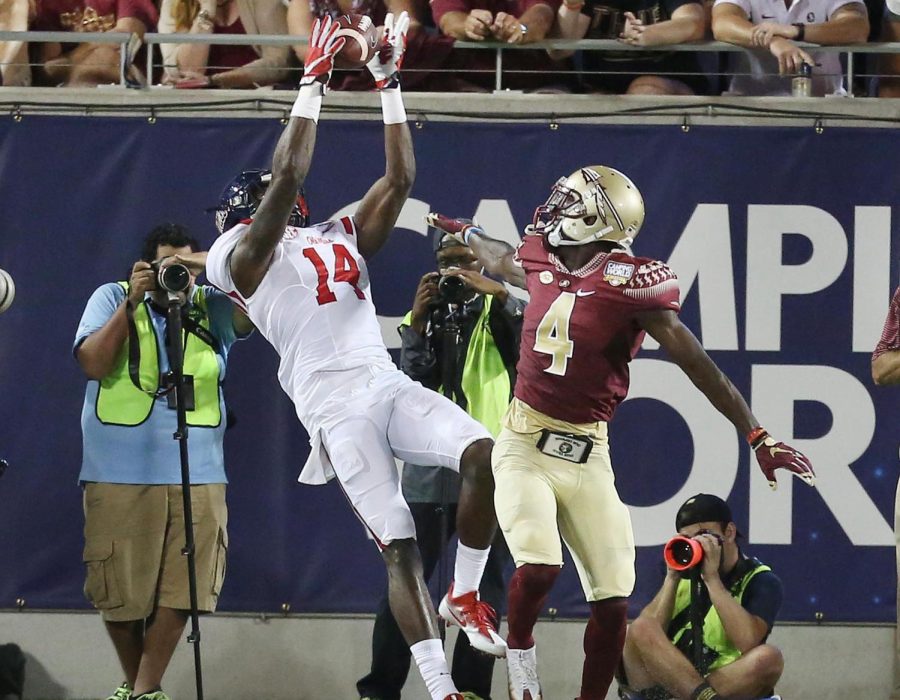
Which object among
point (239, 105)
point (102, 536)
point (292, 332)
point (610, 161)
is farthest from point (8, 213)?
point (610, 161)

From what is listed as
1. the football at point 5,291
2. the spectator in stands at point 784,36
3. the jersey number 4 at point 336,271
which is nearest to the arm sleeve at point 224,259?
the jersey number 4 at point 336,271

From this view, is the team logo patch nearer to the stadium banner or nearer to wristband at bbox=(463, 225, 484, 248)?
wristband at bbox=(463, 225, 484, 248)

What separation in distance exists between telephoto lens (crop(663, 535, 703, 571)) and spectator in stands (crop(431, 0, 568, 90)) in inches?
97.0

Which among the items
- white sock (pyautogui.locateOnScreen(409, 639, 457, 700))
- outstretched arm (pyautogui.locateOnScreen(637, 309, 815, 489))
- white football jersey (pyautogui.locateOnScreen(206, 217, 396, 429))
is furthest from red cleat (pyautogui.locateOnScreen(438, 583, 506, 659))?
outstretched arm (pyautogui.locateOnScreen(637, 309, 815, 489))

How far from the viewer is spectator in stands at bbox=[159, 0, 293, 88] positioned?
8.26 metres

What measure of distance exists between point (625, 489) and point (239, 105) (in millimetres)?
2677

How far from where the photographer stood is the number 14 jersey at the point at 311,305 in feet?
20.7

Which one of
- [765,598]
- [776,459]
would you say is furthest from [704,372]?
[765,598]

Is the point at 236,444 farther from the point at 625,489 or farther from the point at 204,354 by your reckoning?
the point at 625,489

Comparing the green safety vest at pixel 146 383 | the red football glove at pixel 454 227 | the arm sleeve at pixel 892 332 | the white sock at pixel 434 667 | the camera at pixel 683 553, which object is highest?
the red football glove at pixel 454 227

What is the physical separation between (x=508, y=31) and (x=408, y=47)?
1.80 feet

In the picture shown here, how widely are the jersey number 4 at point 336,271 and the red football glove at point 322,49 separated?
0.68 metres

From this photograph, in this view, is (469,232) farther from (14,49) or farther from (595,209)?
(14,49)

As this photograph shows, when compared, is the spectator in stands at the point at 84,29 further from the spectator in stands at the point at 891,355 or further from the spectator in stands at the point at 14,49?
the spectator in stands at the point at 891,355
